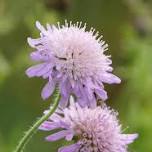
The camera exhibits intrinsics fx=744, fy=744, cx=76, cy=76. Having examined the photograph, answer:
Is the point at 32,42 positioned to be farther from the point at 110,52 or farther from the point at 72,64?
the point at 110,52

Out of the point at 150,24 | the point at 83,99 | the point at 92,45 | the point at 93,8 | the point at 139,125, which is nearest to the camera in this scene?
the point at 83,99

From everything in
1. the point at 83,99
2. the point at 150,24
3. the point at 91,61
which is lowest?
the point at 83,99

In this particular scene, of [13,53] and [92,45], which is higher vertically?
[13,53]

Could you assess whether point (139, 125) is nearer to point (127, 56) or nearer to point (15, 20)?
point (127, 56)

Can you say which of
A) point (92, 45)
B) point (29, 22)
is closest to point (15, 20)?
point (29, 22)

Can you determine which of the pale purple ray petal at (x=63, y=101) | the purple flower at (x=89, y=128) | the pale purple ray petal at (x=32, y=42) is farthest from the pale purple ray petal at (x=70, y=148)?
the pale purple ray petal at (x=32, y=42)

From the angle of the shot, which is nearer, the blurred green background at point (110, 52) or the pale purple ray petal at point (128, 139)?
the pale purple ray petal at point (128, 139)

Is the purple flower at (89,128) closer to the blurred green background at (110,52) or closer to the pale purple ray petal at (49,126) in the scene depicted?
the pale purple ray petal at (49,126)

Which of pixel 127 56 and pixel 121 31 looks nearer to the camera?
pixel 127 56
